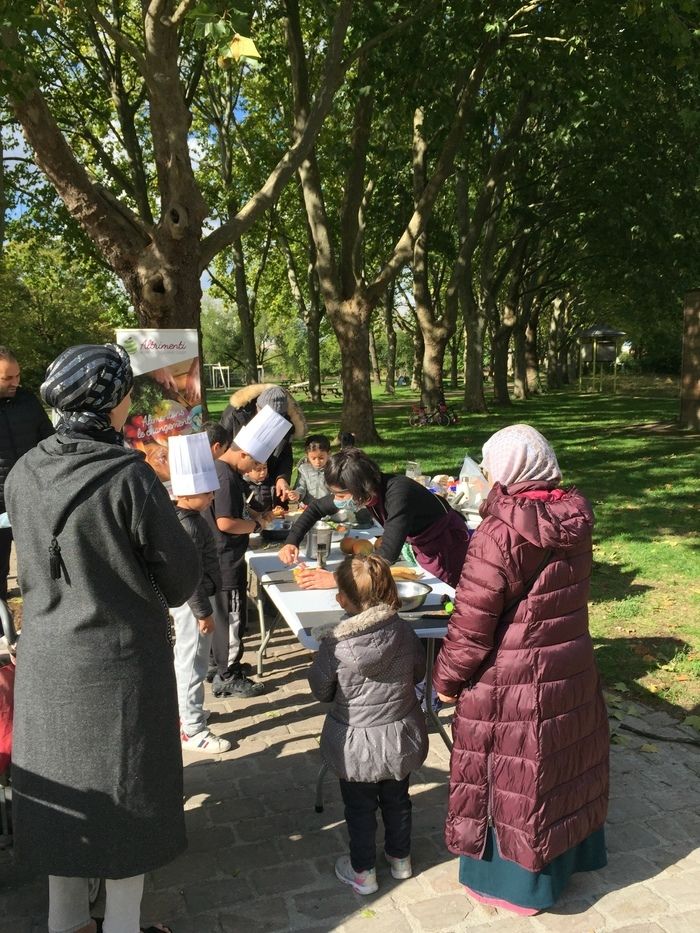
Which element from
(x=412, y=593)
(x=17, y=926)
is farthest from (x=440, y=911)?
(x=17, y=926)

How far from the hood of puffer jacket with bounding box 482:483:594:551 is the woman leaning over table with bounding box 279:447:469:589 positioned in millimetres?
1428

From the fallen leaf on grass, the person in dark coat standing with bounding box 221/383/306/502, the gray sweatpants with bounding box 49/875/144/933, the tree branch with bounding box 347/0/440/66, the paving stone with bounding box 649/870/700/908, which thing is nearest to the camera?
the gray sweatpants with bounding box 49/875/144/933

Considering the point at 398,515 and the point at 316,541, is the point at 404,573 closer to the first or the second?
the point at 398,515

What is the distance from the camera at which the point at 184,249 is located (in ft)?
28.4

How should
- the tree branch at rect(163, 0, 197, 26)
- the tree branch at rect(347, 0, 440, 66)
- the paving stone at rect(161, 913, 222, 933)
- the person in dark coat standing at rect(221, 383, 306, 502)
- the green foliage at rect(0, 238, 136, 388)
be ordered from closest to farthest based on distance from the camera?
1. the paving stone at rect(161, 913, 222, 933)
2. the person in dark coat standing at rect(221, 383, 306, 502)
3. the tree branch at rect(163, 0, 197, 26)
4. the tree branch at rect(347, 0, 440, 66)
5. the green foliage at rect(0, 238, 136, 388)

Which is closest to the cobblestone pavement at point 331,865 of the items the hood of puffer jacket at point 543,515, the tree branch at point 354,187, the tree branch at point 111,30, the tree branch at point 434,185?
the hood of puffer jacket at point 543,515

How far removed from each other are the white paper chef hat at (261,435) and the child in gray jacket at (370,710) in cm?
186

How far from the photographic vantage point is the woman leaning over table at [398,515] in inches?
168

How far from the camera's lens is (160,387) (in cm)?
827

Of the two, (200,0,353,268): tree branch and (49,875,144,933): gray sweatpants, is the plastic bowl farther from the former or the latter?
(200,0,353,268): tree branch

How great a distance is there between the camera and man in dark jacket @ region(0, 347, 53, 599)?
5.63 meters

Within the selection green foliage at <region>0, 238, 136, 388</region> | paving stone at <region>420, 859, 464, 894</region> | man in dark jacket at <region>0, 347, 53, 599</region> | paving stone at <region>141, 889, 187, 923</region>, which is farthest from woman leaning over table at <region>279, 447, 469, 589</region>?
green foliage at <region>0, 238, 136, 388</region>

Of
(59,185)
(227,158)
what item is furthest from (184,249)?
(227,158)

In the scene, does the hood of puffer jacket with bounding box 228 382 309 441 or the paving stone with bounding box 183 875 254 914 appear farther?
the hood of puffer jacket with bounding box 228 382 309 441
